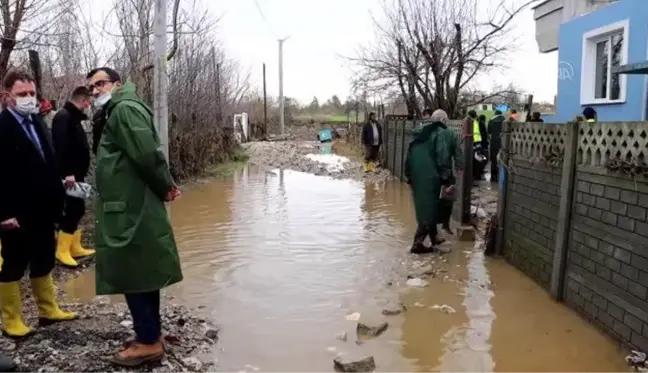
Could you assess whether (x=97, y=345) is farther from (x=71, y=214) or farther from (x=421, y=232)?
(x=421, y=232)

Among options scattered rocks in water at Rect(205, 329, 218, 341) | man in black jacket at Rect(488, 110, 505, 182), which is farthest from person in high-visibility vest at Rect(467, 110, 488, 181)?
scattered rocks in water at Rect(205, 329, 218, 341)

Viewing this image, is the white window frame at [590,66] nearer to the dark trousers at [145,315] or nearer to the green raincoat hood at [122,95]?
the green raincoat hood at [122,95]

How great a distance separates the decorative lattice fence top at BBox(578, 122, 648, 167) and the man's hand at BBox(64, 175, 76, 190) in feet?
15.2

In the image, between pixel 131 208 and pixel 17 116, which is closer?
pixel 131 208

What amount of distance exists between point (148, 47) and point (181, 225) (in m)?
4.61

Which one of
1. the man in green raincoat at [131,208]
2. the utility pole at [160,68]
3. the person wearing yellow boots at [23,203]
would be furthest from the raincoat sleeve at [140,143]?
the utility pole at [160,68]

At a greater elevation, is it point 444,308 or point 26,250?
point 26,250

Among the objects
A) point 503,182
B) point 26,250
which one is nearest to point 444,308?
point 503,182

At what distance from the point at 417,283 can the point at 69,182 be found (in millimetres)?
3586

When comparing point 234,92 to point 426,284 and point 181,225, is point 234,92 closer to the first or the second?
point 181,225

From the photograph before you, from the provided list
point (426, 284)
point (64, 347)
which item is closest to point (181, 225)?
point (426, 284)

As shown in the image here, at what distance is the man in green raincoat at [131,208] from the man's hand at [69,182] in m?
2.16

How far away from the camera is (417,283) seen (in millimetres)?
5871

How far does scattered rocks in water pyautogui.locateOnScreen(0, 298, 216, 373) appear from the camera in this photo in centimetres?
367
